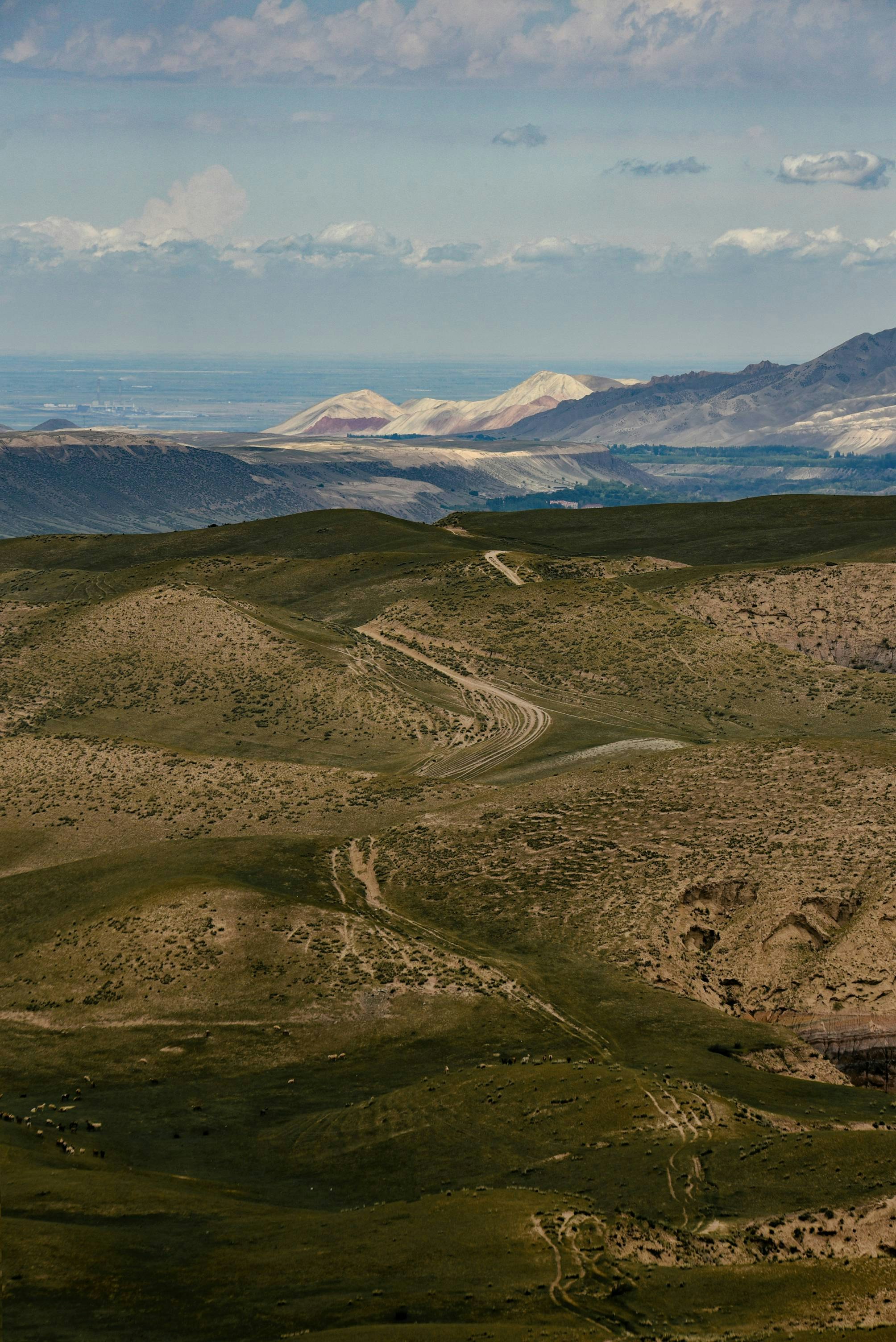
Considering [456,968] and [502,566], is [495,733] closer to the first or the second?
[456,968]

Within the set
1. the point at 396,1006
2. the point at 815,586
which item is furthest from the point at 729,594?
the point at 396,1006

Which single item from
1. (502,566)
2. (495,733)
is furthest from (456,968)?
(502,566)

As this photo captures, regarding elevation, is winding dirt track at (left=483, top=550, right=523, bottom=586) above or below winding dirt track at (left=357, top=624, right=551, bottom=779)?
above

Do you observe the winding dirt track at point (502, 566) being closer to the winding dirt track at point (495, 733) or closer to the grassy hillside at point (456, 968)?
the grassy hillside at point (456, 968)

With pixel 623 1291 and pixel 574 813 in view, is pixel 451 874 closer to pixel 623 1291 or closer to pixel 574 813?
pixel 574 813

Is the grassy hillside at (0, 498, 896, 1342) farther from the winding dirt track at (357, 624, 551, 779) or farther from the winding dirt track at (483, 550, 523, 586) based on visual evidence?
the winding dirt track at (483, 550, 523, 586)

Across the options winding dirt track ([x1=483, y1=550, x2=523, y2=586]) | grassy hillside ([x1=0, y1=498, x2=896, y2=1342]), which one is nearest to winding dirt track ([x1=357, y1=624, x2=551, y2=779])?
grassy hillside ([x1=0, y1=498, x2=896, y2=1342])
